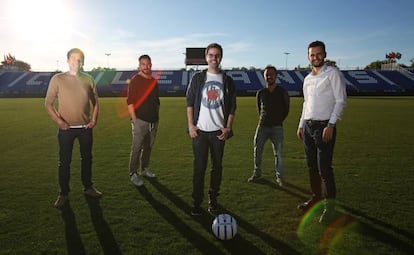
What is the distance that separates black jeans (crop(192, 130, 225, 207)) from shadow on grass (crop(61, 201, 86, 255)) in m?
1.66

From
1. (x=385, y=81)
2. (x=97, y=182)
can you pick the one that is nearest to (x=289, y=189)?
(x=97, y=182)

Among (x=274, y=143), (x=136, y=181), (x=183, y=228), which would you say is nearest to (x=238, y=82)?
(x=274, y=143)

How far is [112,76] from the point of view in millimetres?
55688

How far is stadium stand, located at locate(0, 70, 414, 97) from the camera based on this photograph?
47188mm

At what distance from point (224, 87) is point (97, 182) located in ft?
11.0

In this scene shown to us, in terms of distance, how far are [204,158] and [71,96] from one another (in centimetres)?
223

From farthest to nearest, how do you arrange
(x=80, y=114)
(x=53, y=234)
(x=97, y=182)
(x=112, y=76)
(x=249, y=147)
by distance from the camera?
(x=112, y=76) < (x=249, y=147) < (x=97, y=182) < (x=80, y=114) < (x=53, y=234)

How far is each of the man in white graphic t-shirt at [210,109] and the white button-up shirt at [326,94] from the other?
3.54 feet

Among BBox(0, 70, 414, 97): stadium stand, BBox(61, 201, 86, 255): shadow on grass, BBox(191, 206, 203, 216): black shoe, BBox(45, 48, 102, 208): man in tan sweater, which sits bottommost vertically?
BBox(61, 201, 86, 255): shadow on grass

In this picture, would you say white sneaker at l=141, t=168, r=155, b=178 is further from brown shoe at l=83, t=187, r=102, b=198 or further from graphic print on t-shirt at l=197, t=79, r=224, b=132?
graphic print on t-shirt at l=197, t=79, r=224, b=132

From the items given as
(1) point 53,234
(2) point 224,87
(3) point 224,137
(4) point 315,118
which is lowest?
(1) point 53,234

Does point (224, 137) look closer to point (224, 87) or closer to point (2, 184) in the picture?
point (224, 87)

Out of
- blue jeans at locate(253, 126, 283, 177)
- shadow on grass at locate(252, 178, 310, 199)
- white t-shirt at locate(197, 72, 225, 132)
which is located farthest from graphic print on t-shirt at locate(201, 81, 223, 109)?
shadow on grass at locate(252, 178, 310, 199)

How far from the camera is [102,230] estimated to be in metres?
4.26
